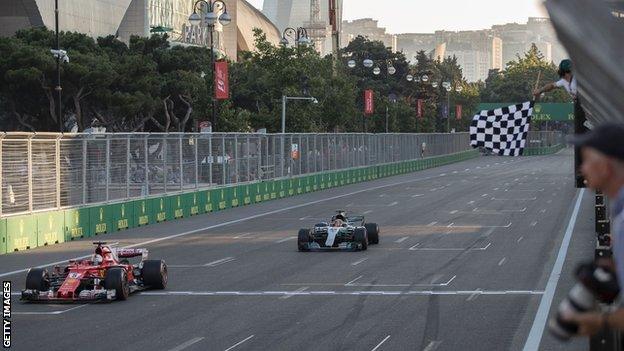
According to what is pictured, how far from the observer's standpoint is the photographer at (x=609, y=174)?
530cm

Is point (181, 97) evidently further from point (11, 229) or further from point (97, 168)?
point (11, 229)

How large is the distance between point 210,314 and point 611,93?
13.0 m

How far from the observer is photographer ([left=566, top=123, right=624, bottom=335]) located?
5305mm

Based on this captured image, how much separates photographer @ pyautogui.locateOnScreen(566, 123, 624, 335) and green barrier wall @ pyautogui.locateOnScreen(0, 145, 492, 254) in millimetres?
26753

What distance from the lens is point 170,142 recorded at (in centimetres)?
4553

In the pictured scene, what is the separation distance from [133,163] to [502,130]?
2695cm

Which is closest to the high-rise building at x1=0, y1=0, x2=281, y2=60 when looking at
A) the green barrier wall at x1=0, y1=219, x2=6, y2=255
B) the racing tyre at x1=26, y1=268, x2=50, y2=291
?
the green barrier wall at x1=0, y1=219, x2=6, y2=255

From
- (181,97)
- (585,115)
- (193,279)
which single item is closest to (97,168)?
(193,279)

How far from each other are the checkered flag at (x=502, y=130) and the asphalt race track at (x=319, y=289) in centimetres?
244

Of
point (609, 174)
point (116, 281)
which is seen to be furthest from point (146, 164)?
point (609, 174)

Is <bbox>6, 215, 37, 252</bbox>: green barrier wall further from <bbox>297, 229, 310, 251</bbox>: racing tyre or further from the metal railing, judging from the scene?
<bbox>297, 229, 310, 251</bbox>: racing tyre

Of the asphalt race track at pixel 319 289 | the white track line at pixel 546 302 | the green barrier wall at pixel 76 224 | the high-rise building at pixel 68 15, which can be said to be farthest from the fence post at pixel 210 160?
the high-rise building at pixel 68 15

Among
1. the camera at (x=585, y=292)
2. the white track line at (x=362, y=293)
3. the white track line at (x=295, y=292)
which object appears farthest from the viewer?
Result: the white track line at (x=362, y=293)

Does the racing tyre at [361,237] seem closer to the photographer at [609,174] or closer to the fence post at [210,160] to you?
the fence post at [210,160]
